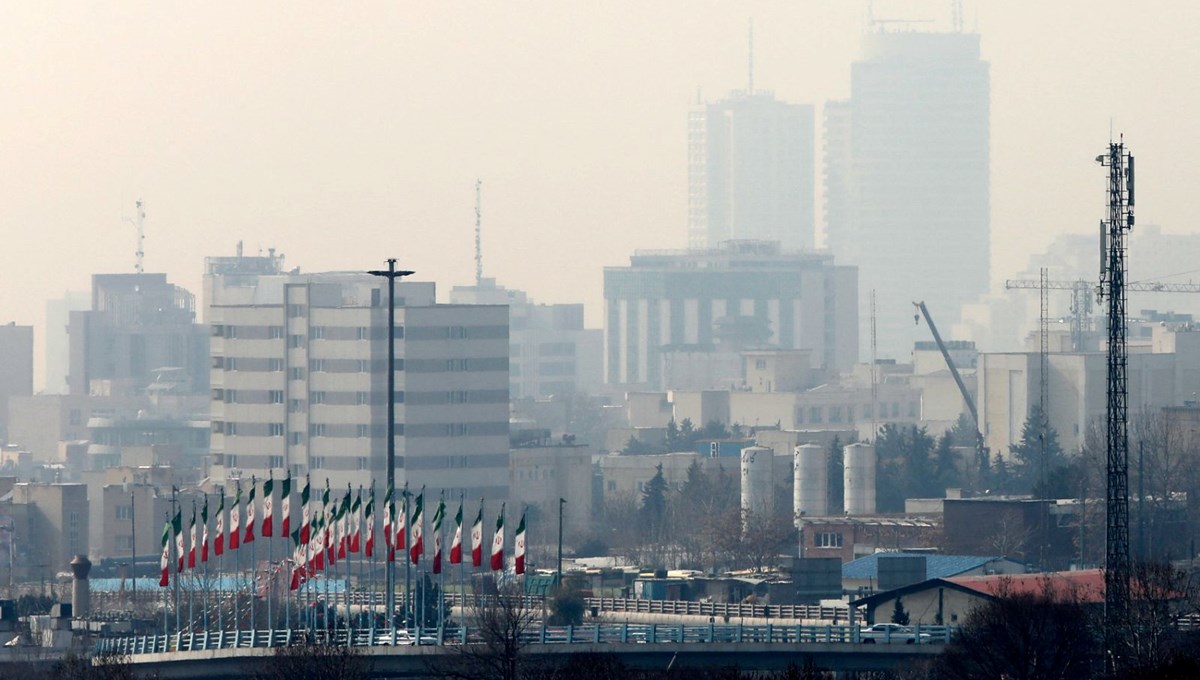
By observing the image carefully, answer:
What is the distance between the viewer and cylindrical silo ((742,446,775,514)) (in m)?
144

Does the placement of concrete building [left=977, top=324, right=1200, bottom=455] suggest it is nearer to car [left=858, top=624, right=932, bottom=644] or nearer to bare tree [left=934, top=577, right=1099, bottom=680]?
car [left=858, top=624, right=932, bottom=644]

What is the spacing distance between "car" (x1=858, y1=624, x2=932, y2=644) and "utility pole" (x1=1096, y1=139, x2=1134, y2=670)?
5.18m

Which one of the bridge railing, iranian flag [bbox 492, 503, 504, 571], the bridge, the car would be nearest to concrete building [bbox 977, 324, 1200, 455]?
the car

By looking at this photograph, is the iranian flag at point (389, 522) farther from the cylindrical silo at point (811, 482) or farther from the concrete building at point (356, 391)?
the concrete building at point (356, 391)

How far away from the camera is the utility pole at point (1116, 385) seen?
6412 centimetres

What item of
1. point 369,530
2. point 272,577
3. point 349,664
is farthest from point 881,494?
point 349,664

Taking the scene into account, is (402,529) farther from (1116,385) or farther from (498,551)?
(1116,385)

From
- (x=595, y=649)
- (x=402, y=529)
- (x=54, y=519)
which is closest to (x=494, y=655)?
(x=595, y=649)

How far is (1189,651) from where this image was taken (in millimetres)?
60719

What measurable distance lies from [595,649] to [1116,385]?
36.5ft

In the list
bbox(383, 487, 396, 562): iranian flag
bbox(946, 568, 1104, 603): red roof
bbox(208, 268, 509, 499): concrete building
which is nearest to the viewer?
bbox(383, 487, 396, 562): iranian flag

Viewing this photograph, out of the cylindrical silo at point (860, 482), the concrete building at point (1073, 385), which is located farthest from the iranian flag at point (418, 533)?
the concrete building at point (1073, 385)

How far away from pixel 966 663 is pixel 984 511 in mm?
52046

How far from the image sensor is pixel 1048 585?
3036 inches
